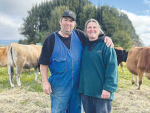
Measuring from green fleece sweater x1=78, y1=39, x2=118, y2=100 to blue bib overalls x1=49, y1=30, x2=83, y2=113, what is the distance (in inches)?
8.6

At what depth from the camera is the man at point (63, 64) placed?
90.0 inches

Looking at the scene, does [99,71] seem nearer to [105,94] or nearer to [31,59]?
[105,94]

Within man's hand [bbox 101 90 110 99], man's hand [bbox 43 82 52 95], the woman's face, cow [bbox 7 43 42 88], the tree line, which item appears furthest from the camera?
→ the tree line

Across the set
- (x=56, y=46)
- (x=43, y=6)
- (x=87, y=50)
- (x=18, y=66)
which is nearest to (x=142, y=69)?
(x=87, y=50)

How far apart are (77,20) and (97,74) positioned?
27794mm

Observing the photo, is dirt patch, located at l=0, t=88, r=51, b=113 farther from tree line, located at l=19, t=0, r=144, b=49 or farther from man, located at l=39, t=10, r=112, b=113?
tree line, located at l=19, t=0, r=144, b=49

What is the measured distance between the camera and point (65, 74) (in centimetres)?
231

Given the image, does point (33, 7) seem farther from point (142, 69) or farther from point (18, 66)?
point (142, 69)

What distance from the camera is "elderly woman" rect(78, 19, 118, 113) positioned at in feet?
6.57

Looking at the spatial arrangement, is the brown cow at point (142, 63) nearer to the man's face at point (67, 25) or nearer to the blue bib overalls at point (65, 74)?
the blue bib overalls at point (65, 74)

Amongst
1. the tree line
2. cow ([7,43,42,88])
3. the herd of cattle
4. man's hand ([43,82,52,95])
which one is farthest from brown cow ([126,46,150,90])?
the tree line

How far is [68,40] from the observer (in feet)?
7.85

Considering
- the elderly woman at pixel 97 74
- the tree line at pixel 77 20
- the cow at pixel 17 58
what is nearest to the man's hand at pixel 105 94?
the elderly woman at pixel 97 74

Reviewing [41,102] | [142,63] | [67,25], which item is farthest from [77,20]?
[67,25]
